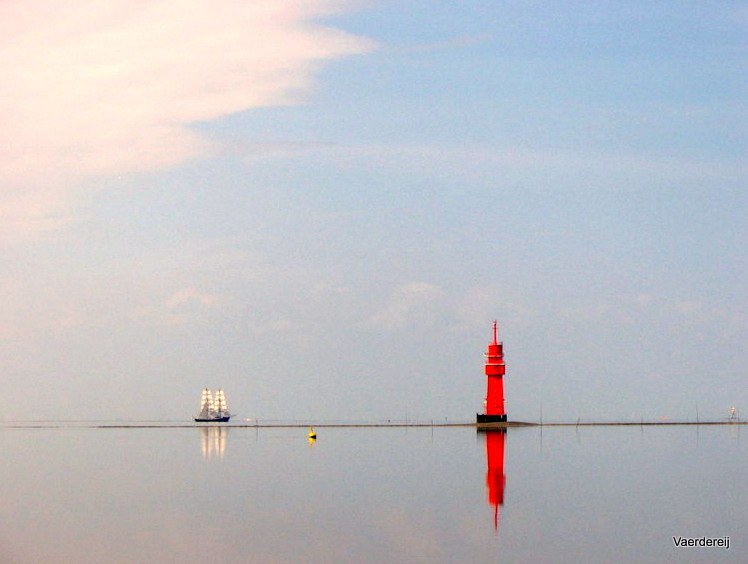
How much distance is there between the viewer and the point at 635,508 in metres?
60.6

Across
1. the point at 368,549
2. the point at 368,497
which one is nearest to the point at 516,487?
the point at 368,497

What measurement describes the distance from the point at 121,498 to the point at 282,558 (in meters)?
23.8

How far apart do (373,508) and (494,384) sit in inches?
3267

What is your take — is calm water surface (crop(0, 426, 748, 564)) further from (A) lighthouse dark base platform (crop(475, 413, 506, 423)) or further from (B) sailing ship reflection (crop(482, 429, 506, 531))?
(A) lighthouse dark base platform (crop(475, 413, 506, 423))

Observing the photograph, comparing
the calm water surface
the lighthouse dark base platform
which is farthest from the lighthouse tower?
the calm water surface

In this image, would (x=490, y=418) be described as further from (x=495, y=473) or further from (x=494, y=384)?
(x=495, y=473)

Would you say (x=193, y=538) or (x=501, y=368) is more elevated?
(x=501, y=368)

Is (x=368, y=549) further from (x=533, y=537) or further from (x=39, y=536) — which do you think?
(x=39, y=536)

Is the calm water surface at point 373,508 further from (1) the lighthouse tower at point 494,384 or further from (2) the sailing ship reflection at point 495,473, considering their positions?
(1) the lighthouse tower at point 494,384

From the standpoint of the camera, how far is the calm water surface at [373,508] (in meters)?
46.8

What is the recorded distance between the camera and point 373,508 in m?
60.9

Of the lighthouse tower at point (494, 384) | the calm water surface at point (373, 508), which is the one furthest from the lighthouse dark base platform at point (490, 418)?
the calm water surface at point (373, 508)

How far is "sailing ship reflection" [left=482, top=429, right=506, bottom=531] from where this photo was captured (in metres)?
63.0

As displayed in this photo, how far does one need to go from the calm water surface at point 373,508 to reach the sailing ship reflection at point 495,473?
0.58 feet
